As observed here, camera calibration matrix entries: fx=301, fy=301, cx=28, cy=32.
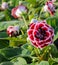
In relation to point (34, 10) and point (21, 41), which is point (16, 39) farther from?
point (34, 10)

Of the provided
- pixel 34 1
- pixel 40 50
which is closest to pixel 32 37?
pixel 40 50

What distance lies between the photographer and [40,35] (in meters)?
1.68

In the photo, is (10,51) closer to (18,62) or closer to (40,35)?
(18,62)

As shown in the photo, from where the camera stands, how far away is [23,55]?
1932mm

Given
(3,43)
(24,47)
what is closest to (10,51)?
(24,47)

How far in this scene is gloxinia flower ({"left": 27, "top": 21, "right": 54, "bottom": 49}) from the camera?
1.67 meters

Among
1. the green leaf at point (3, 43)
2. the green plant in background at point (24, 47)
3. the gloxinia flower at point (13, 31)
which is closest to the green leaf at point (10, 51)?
the green plant in background at point (24, 47)

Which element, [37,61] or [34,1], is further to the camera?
[34,1]

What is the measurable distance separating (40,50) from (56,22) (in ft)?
1.23

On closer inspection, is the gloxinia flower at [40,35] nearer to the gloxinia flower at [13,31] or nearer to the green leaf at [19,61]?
the green leaf at [19,61]

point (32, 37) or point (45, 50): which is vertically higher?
point (32, 37)

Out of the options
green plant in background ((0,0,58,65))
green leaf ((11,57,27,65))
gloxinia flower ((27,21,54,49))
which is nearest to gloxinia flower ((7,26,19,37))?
green plant in background ((0,0,58,65))

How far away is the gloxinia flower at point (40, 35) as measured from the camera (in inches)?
65.7

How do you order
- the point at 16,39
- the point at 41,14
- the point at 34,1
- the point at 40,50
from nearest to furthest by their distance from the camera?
1. the point at 40,50
2. the point at 16,39
3. the point at 41,14
4. the point at 34,1
